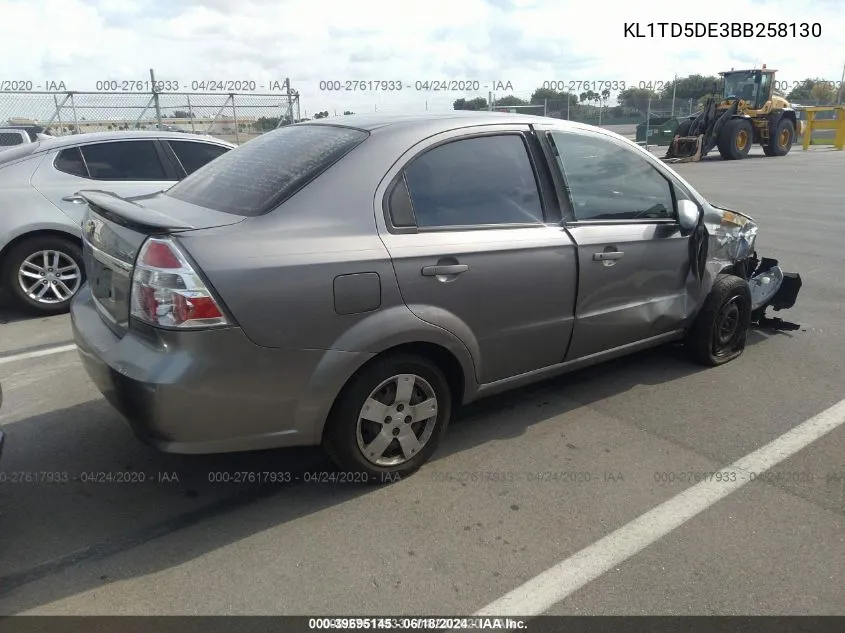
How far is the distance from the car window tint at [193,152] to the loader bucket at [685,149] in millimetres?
19263

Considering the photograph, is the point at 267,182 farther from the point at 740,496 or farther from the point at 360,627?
the point at 740,496

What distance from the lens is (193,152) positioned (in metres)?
6.35

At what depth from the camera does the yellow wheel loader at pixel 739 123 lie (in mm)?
22297

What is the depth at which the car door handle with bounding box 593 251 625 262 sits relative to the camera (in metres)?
3.55

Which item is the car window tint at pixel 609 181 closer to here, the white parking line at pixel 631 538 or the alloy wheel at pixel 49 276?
the white parking line at pixel 631 538

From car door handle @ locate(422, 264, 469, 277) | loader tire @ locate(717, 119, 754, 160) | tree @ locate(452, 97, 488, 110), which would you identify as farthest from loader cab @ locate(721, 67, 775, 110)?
car door handle @ locate(422, 264, 469, 277)

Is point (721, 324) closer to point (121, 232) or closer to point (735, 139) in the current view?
point (121, 232)

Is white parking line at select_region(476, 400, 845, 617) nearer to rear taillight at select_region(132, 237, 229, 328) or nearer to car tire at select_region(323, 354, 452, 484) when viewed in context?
car tire at select_region(323, 354, 452, 484)

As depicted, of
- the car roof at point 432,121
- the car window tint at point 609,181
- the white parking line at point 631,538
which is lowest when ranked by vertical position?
the white parking line at point 631,538

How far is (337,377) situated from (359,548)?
710mm

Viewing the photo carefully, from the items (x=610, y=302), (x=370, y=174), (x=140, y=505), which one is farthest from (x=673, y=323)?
(x=140, y=505)

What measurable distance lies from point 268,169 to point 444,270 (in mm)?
980

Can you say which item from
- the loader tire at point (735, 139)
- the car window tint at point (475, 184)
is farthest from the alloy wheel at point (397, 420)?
the loader tire at point (735, 139)

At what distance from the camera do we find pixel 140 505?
295 cm
